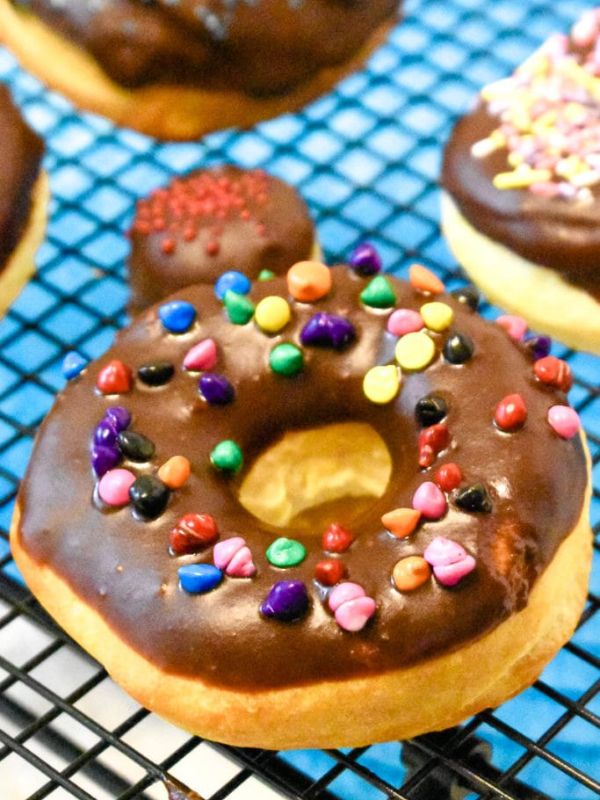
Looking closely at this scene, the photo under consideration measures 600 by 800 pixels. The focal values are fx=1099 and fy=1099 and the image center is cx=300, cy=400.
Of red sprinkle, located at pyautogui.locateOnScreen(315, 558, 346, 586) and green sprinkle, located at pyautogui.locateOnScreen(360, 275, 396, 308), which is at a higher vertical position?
green sprinkle, located at pyautogui.locateOnScreen(360, 275, 396, 308)

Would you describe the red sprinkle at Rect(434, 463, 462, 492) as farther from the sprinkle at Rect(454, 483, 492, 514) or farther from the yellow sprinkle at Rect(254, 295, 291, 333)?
the yellow sprinkle at Rect(254, 295, 291, 333)

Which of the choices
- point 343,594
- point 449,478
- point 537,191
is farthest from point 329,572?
point 537,191

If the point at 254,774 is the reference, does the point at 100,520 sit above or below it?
above

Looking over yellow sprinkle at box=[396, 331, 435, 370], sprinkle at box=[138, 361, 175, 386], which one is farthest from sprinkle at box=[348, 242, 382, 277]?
sprinkle at box=[138, 361, 175, 386]

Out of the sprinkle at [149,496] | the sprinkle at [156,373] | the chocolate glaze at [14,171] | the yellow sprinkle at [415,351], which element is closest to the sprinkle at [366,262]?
the yellow sprinkle at [415,351]

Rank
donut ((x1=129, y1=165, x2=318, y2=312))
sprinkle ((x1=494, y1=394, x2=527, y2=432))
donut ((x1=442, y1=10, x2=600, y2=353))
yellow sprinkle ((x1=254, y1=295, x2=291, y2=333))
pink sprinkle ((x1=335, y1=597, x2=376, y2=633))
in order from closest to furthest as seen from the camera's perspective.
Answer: pink sprinkle ((x1=335, y1=597, x2=376, y2=633))
sprinkle ((x1=494, y1=394, x2=527, y2=432))
yellow sprinkle ((x1=254, y1=295, x2=291, y2=333))
donut ((x1=442, y1=10, x2=600, y2=353))
donut ((x1=129, y1=165, x2=318, y2=312))

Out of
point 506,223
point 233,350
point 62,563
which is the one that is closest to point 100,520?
point 62,563

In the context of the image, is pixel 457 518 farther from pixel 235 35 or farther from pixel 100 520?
pixel 235 35
